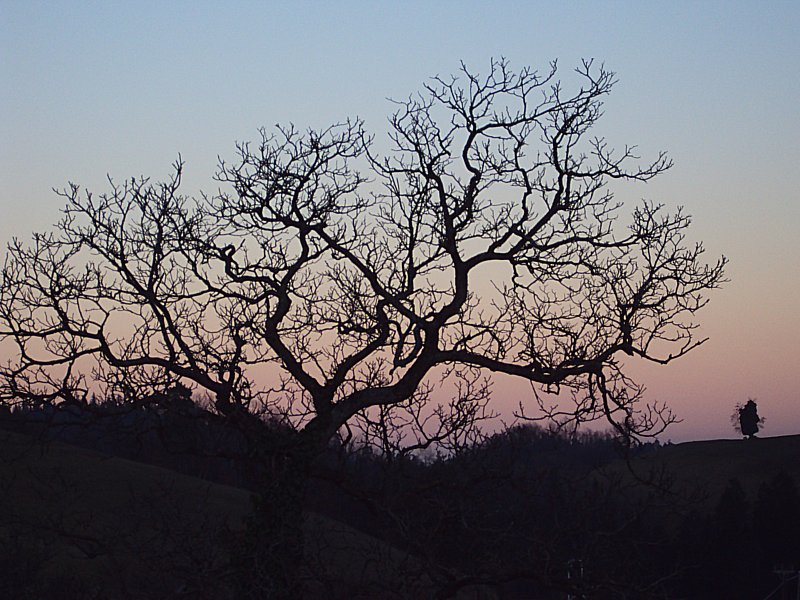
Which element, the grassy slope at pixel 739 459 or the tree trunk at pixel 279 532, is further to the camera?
the grassy slope at pixel 739 459

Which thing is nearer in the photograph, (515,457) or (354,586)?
(354,586)

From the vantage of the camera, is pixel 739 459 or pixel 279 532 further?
pixel 739 459

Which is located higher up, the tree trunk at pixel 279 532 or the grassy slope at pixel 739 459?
the grassy slope at pixel 739 459

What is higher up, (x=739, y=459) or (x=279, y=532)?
(x=739, y=459)

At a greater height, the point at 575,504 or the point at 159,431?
the point at 159,431

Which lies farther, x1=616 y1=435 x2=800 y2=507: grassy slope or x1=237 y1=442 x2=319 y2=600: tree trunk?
x1=616 y1=435 x2=800 y2=507: grassy slope

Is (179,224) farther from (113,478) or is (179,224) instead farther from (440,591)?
(113,478)

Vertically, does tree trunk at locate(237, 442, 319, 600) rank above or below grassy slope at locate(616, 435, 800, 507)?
below

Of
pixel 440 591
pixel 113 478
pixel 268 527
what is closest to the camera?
pixel 440 591

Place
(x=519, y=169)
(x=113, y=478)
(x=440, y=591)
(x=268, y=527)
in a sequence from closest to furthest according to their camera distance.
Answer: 1. (x=440, y=591)
2. (x=268, y=527)
3. (x=519, y=169)
4. (x=113, y=478)

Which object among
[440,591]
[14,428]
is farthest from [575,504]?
[14,428]

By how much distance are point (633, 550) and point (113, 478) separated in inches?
1867

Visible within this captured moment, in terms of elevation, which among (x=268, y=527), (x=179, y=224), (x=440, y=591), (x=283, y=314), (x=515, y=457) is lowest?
(x=440, y=591)

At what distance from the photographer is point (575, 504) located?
425 inches
